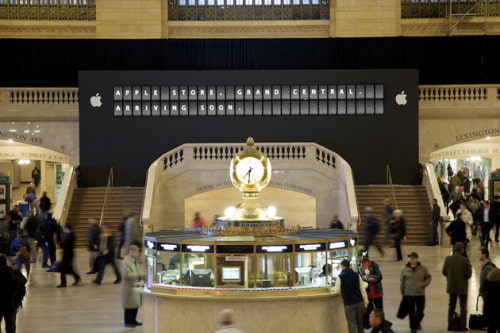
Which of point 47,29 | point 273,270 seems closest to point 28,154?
point 47,29

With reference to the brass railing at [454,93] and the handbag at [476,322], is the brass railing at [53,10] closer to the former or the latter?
the brass railing at [454,93]

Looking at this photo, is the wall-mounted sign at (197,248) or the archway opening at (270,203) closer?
the wall-mounted sign at (197,248)

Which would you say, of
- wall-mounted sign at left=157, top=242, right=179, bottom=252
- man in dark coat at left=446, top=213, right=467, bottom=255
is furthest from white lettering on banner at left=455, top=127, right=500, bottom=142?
Answer: wall-mounted sign at left=157, top=242, right=179, bottom=252

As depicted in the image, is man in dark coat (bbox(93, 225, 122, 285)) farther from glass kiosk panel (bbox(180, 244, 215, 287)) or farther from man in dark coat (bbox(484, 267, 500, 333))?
man in dark coat (bbox(484, 267, 500, 333))

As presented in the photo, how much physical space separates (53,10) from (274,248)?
21.6 metres

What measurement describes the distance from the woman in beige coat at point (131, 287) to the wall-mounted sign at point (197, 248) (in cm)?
178

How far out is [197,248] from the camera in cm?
1035

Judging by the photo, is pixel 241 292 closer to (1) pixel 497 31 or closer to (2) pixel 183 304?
(2) pixel 183 304

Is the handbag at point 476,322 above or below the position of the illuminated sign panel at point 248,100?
below

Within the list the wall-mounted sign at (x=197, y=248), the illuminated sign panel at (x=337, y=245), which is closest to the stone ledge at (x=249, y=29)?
the illuminated sign panel at (x=337, y=245)

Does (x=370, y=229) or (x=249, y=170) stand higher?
(x=249, y=170)

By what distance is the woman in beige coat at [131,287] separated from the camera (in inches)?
474

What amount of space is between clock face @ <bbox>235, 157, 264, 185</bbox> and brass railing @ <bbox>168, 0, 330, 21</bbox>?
19539 millimetres

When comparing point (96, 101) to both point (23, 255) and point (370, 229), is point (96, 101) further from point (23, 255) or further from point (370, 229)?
point (23, 255)
